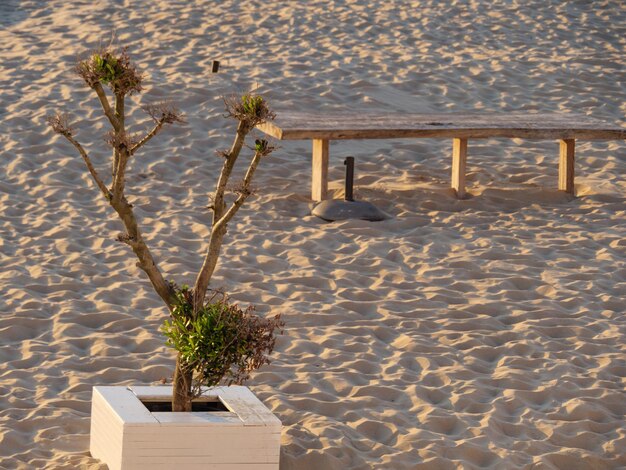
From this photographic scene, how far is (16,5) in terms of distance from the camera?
12.3m

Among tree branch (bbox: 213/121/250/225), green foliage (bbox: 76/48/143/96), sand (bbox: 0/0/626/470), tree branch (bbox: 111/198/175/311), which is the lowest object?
sand (bbox: 0/0/626/470)

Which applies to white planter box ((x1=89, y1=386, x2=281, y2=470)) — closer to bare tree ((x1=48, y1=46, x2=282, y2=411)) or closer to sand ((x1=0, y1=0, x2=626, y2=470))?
bare tree ((x1=48, y1=46, x2=282, y2=411))

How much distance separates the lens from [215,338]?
421cm

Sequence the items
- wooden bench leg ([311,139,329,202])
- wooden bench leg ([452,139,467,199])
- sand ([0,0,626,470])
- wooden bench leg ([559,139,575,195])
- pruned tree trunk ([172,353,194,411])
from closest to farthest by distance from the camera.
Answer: pruned tree trunk ([172,353,194,411]), sand ([0,0,626,470]), wooden bench leg ([311,139,329,202]), wooden bench leg ([452,139,467,199]), wooden bench leg ([559,139,575,195])

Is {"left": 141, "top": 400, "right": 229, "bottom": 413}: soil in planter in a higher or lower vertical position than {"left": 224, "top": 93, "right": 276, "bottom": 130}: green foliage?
lower

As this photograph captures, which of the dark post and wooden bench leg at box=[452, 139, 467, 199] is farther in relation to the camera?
wooden bench leg at box=[452, 139, 467, 199]

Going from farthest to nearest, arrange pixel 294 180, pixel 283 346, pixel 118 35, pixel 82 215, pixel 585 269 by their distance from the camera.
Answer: pixel 118 35, pixel 294 180, pixel 82 215, pixel 585 269, pixel 283 346

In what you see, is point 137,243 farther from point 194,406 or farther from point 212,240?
point 194,406

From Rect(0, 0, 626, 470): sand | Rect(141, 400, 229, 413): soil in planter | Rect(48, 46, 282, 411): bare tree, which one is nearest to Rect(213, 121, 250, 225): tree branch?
Rect(48, 46, 282, 411): bare tree

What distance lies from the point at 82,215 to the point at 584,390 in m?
3.60

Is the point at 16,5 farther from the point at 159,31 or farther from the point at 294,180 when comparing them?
the point at 294,180

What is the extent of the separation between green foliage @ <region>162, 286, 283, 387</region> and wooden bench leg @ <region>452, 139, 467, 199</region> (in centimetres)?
418

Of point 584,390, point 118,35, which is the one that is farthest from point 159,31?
point 584,390

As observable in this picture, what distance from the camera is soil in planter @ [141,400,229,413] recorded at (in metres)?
4.54
